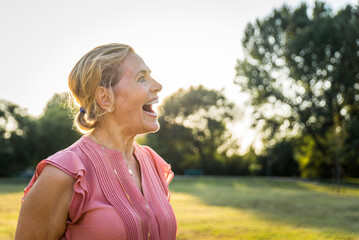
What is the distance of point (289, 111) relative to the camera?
36531 millimetres

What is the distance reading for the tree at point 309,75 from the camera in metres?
31.6

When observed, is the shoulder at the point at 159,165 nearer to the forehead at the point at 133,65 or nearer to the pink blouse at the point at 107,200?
the pink blouse at the point at 107,200

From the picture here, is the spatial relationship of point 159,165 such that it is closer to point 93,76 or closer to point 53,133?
point 93,76

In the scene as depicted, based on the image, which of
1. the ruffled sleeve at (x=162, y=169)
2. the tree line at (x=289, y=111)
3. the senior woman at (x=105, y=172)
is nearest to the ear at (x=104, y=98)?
the senior woman at (x=105, y=172)

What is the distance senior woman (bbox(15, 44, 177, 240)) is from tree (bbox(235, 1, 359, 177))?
95.7 ft

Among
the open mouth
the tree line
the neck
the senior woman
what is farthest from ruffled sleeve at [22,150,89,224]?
the tree line

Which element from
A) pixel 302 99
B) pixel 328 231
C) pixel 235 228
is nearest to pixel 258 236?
pixel 235 228

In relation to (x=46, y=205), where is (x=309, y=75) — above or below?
above

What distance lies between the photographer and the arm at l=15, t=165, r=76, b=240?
5.30 ft

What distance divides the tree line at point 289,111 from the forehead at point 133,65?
81.5 feet

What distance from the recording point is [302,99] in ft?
116

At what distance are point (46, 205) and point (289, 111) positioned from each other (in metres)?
36.4

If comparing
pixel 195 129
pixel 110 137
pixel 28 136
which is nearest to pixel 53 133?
pixel 28 136

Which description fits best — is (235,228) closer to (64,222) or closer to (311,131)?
(64,222)
